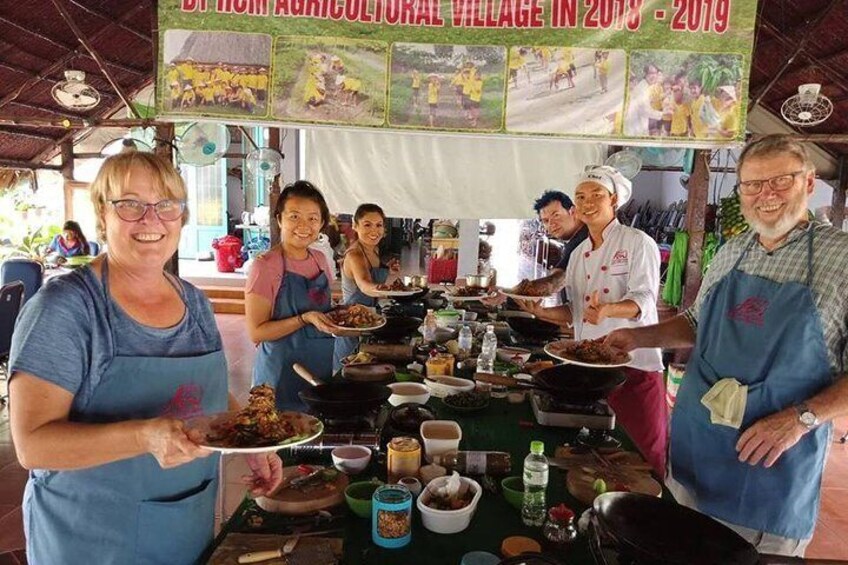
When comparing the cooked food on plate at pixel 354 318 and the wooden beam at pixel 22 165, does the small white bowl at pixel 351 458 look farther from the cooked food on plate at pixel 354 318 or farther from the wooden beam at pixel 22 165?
the wooden beam at pixel 22 165

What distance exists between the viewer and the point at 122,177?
4.99 ft

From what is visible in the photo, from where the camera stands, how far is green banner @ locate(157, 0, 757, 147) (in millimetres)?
3678

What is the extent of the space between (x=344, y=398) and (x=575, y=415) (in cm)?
97

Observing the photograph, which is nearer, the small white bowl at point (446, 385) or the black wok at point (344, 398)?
the black wok at point (344, 398)

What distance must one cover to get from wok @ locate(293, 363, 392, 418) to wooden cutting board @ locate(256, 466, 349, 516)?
371mm

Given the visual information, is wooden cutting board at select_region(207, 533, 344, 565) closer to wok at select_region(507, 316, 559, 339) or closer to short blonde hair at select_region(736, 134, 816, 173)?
short blonde hair at select_region(736, 134, 816, 173)

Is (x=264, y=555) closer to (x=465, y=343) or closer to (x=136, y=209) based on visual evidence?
(x=136, y=209)

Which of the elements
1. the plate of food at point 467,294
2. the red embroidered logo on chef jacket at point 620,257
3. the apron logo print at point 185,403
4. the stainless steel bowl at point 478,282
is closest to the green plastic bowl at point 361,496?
the apron logo print at point 185,403

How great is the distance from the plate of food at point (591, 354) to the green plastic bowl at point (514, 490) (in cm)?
73

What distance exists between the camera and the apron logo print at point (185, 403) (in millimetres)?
1562

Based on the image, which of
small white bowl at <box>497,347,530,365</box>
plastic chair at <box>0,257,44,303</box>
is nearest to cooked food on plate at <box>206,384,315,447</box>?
small white bowl at <box>497,347,530,365</box>

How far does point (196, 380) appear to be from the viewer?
1.62 metres

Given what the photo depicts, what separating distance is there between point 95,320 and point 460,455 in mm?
1238

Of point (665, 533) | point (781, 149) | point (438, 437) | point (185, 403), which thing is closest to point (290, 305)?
point (438, 437)
